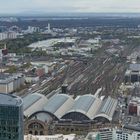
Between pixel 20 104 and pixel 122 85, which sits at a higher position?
pixel 20 104

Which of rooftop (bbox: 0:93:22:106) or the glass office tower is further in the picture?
rooftop (bbox: 0:93:22:106)

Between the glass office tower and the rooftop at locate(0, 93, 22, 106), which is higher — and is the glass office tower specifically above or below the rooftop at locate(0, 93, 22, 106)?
below

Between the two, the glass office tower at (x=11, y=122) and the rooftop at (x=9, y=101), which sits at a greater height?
the rooftop at (x=9, y=101)

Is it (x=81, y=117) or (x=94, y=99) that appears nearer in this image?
(x=81, y=117)

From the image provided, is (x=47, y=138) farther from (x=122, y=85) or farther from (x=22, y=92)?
(x=122, y=85)

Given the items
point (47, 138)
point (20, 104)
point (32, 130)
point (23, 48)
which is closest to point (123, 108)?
point (32, 130)

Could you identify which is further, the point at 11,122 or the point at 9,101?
the point at 9,101

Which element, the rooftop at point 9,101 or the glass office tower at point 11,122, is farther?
the rooftop at point 9,101

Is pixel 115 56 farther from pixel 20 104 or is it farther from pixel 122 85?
pixel 20 104

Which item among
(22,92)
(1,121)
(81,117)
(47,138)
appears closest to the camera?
(1,121)

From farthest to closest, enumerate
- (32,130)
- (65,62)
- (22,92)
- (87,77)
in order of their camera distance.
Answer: (65,62) < (87,77) < (22,92) < (32,130)

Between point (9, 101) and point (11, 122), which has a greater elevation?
point (9, 101)
